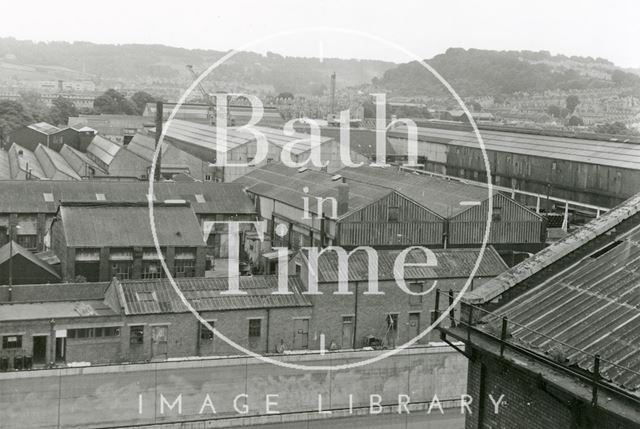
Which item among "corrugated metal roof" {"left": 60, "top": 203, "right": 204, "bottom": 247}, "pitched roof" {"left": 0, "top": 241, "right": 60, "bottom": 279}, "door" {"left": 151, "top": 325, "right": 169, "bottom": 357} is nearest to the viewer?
"door" {"left": 151, "top": 325, "right": 169, "bottom": 357}

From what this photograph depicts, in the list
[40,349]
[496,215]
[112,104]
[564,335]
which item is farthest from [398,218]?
[112,104]

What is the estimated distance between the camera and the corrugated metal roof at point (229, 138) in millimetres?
53688

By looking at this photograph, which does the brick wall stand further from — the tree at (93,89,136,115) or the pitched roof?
the tree at (93,89,136,115)

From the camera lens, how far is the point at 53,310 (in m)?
23.6

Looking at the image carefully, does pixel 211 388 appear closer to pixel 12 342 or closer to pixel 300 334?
pixel 300 334

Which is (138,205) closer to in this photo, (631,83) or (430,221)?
(430,221)

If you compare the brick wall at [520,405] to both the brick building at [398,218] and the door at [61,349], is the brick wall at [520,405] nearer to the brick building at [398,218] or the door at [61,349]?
the door at [61,349]

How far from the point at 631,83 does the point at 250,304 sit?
148 meters

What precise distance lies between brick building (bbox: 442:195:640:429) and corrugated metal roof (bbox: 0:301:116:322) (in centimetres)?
1513

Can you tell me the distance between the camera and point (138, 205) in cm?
3419

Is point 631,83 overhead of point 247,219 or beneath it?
overhead

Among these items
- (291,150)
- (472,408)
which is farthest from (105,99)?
(472,408)

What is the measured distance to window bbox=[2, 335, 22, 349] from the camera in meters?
22.1

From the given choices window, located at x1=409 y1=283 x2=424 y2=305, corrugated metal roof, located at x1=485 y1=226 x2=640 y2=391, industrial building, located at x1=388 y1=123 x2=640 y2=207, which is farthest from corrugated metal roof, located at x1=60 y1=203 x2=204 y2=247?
industrial building, located at x1=388 y1=123 x2=640 y2=207
